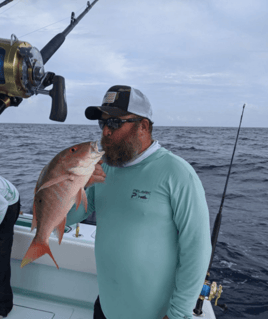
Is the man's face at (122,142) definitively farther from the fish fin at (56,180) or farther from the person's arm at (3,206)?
the person's arm at (3,206)

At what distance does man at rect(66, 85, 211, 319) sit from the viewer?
1445mm

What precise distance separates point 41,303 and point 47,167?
2303 mm

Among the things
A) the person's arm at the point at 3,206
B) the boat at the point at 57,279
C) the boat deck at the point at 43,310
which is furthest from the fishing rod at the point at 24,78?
the boat deck at the point at 43,310

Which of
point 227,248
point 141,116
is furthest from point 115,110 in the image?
point 227,248

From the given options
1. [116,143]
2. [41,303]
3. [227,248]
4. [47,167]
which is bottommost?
[227,248]

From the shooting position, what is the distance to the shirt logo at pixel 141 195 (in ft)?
4.90

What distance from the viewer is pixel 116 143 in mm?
1592

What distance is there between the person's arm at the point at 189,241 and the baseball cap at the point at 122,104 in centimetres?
46

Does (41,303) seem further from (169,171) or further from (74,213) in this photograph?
(169,171)

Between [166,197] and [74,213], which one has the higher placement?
[166,197]

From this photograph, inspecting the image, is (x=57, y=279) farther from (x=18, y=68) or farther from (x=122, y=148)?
(x=18, y=68)

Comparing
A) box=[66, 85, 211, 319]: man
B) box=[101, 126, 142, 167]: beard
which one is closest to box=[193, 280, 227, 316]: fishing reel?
box=[66, 85, 211, 319]: man

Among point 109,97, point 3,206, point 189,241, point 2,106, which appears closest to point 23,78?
point 2,106

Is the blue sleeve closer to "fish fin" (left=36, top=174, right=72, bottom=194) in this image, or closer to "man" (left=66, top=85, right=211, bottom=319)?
"man" (left=66, top=85, right=211, bottom=319)
